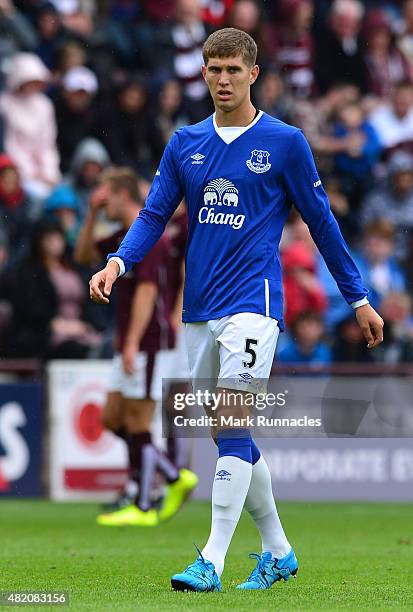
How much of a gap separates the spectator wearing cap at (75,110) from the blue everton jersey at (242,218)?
9.17 metres

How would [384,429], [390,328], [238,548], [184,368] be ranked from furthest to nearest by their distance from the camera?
[390,328] < [384,429] < [184,368] < [238,548]

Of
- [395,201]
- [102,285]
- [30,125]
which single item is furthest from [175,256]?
[395,201]

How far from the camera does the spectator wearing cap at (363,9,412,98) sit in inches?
733

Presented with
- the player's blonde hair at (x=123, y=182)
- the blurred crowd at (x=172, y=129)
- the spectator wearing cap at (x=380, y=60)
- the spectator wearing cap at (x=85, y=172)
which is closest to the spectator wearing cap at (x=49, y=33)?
the blurred crowd at (x=172, y=129)

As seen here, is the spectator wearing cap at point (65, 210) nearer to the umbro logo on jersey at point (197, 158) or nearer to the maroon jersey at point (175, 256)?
the maroon jersey at point (175, 256)

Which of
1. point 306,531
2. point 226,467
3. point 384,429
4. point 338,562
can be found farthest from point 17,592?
point 384,429

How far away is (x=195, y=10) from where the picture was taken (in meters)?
16.7

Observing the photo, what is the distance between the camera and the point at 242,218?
6445 mm

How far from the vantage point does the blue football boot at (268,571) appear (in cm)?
649

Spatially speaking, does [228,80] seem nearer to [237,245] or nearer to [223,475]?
[237,245]

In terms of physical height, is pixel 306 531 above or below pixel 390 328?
below

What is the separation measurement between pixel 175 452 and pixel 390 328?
12.5 feet

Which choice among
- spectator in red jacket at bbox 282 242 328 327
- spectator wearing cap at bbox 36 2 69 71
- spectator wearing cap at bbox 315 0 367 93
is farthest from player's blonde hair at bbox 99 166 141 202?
spectator wearing cap at bbox 315 0 367 93

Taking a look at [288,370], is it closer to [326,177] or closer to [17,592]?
[326,177]
